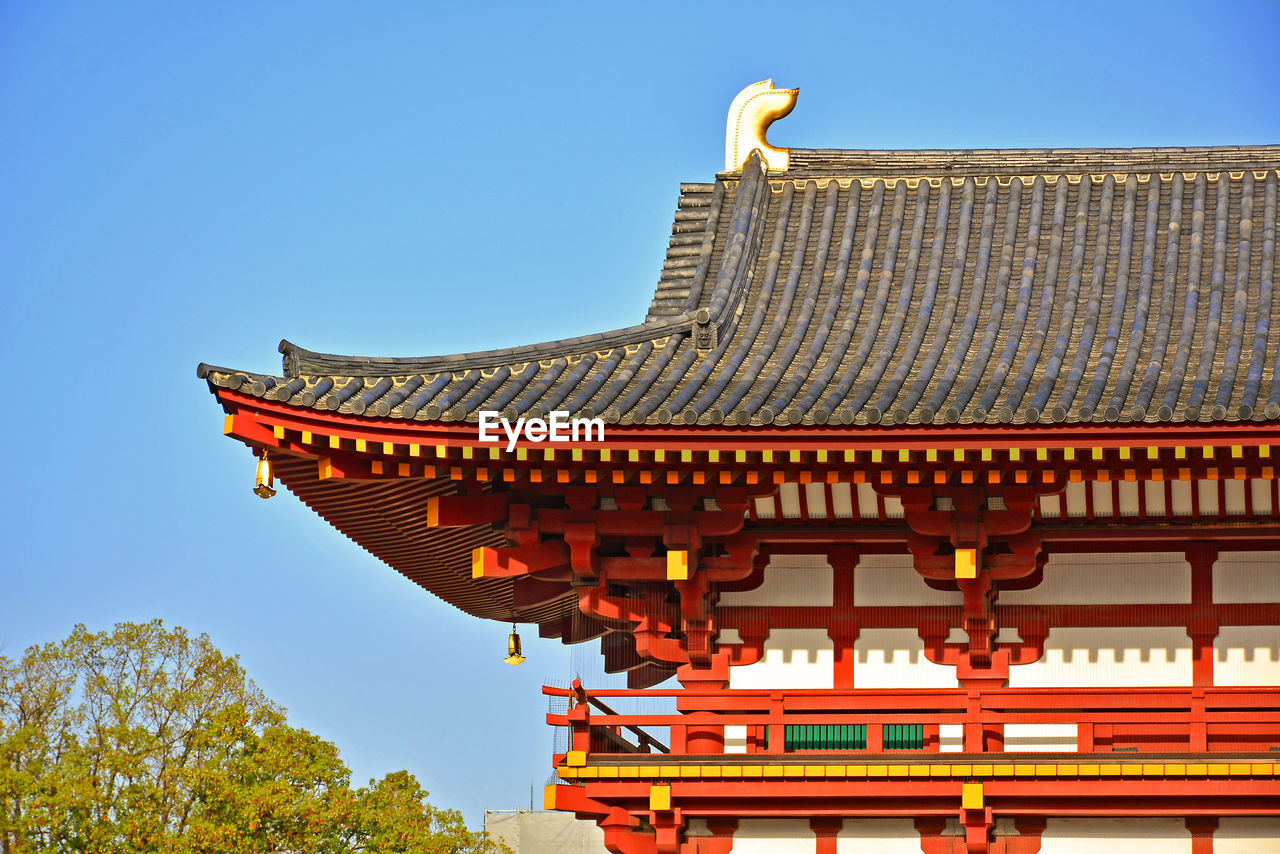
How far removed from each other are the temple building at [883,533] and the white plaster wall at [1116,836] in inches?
1.0

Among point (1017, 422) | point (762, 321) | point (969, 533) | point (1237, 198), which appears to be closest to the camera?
point (1017, 422)

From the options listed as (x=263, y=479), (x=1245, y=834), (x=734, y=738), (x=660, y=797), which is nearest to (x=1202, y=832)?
(x=1245, y=834)

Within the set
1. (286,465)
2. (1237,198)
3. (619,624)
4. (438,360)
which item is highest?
(1237,198)

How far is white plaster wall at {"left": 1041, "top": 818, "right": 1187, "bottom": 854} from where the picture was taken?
13242 millimetres

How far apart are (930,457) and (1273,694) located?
139 inches

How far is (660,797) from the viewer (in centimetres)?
1323

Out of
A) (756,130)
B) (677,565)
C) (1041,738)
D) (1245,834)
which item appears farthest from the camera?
(756,130)

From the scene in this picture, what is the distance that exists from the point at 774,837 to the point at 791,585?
2207 millimetres

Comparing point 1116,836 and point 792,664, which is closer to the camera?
point 1116,836

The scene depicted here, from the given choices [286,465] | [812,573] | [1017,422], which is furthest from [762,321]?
[286,465]

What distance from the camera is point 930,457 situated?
12633mm

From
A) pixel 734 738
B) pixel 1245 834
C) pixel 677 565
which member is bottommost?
pixel 1245 834

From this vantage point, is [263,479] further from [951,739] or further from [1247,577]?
[1247,577]

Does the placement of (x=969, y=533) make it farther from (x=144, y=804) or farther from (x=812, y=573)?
(x=144, y=804)
